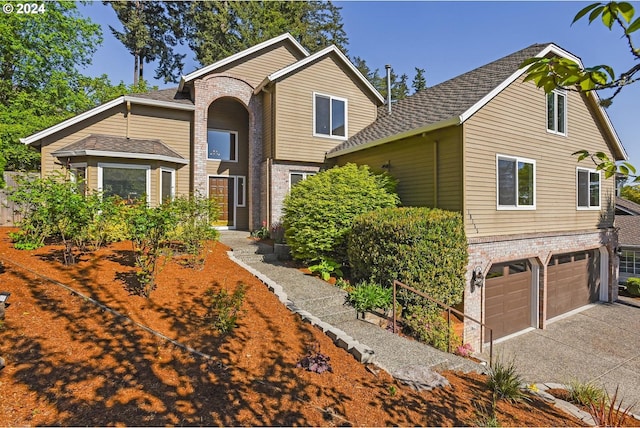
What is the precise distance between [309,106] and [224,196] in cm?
555

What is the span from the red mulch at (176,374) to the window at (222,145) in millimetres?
9231

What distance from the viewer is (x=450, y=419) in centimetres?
394

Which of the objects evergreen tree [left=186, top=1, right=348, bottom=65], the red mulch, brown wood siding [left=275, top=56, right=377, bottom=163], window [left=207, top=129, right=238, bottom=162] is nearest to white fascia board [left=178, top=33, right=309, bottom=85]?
window [left=207, top=129, right=238, bottom=162]

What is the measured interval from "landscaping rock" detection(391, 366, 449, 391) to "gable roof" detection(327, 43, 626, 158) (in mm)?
6184

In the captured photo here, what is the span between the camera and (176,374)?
373 centimetres

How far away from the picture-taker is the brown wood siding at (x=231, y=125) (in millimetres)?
14414

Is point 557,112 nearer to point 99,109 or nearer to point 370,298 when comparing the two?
point 370,298

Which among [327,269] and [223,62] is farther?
[223,62]

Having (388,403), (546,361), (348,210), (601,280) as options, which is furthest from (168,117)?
(601,280)

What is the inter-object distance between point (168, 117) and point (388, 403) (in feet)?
43.3

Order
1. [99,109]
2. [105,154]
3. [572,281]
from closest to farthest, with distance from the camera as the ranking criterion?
[105,154] < [99,109] < [572,281]

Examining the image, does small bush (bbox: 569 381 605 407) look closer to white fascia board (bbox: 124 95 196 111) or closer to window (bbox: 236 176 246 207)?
window (bbox: 236 176 246 207)

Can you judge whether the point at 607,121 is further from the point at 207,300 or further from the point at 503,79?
the point at 207,300

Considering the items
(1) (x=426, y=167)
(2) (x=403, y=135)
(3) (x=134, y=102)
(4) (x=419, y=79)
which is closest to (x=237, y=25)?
(3) (x=134, y=102)
